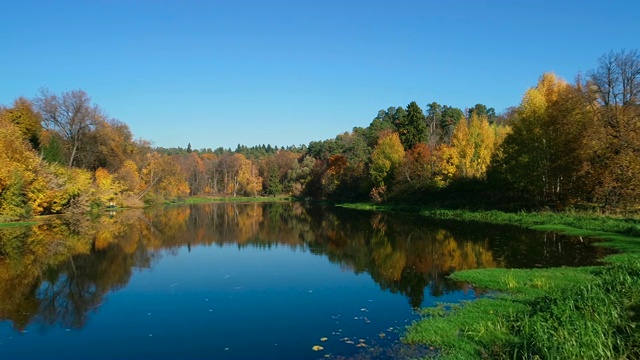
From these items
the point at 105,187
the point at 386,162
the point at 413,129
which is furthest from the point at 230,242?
the point at 413,129

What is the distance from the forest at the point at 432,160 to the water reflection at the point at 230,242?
7.31 metres

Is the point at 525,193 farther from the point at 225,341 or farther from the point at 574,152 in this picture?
the point at 225,341

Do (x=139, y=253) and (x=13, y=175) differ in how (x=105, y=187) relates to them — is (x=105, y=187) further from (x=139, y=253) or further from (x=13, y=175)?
(x=139, y=253)

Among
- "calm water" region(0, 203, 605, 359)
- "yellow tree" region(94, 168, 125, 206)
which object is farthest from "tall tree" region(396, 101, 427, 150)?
"yellow tree" region(94, 168, 125, 206)

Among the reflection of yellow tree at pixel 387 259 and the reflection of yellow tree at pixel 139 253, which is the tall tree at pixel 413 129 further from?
the reflection of yellow tree at pixel 387 259

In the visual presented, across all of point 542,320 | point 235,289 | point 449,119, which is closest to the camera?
point 542,320

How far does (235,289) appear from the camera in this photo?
15.8 meters

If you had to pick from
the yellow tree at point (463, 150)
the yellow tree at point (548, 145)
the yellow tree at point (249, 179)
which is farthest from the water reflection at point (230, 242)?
the yellow tree at point (249, 179)

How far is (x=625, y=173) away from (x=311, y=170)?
254 feet

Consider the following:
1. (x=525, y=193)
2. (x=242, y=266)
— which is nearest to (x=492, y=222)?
(x=525, y=193)

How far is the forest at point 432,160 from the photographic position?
1270 inches

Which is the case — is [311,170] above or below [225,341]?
above

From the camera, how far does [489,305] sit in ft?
37.7

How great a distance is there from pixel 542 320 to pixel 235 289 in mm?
10584
